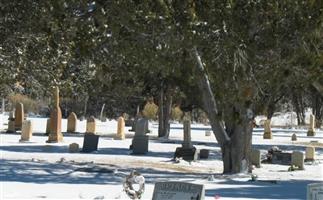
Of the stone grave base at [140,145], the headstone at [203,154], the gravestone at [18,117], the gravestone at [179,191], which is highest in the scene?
the gravestone at [18,117]

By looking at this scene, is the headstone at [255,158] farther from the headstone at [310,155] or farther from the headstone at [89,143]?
→ the headstone at [89,143]

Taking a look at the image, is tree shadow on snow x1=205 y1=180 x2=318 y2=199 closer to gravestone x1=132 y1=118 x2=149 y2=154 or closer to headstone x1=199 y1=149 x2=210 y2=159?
headstone x1=199 y1=149 x2=210 y2=159

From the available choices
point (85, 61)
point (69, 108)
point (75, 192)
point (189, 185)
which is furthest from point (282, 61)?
point (69, 108)

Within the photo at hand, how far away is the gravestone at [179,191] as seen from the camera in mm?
8148

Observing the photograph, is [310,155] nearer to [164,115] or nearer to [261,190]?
[261,190]

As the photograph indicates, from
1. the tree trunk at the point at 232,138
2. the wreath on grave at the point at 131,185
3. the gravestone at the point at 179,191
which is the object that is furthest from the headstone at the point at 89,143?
the gravestone at the point at 179,191

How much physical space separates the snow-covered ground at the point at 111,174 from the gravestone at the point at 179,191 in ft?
14.1

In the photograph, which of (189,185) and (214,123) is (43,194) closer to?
(189,185)

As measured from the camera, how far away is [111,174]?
19.7 m

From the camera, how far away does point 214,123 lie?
71.9 ft

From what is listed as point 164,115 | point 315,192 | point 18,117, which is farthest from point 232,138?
point 18,117

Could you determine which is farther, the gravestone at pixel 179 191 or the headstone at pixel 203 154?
the headstone at pixel 203 154

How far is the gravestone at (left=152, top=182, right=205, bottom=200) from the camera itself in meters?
8.15

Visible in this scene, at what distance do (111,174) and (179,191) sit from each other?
11.5 meters
